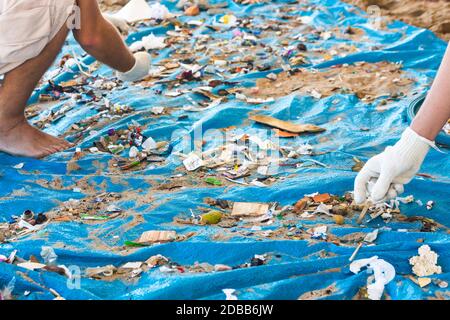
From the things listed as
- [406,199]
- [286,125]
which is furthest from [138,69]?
[406,199]

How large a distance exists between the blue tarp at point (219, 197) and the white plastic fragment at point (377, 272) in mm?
26

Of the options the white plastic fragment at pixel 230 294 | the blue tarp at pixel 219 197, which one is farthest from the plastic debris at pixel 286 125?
the white plastic fragment at pixel 230 294

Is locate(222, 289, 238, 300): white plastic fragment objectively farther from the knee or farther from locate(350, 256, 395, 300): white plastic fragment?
the knee

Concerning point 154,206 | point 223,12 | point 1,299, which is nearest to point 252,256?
point 154,206

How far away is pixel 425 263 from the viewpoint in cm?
204

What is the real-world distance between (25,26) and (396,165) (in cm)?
168

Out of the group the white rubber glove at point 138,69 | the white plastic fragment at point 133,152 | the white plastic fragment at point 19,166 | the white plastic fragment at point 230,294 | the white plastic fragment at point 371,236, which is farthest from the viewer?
the white rubber glove at point 138,69

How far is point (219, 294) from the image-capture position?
195 centimetres

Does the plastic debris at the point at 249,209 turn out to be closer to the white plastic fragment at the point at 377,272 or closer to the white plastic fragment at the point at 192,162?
the white plastic fragment at the point at 192,162

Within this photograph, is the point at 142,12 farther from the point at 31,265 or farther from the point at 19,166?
the point at 31,265

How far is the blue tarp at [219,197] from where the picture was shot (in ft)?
6.47

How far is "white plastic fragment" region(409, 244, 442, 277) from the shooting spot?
6.58ft

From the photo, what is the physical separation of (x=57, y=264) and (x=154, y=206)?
504 millimetres
